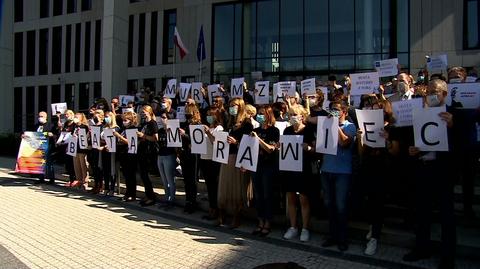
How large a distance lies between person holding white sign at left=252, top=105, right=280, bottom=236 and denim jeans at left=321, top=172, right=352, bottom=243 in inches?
38.7

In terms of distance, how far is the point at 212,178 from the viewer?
9133mm

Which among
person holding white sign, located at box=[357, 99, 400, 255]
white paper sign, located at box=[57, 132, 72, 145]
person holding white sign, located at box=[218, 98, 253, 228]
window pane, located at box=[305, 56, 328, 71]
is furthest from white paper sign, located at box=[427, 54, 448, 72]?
window pane, located at box=[305, 56, 328, 71]

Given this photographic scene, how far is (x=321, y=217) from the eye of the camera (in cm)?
838

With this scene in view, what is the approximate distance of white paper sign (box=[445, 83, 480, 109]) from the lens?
7156mm

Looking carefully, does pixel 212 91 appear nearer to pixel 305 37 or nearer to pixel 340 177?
pixel 340 177

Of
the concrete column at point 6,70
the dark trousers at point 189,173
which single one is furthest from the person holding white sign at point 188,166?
the concrete column at point 6,70

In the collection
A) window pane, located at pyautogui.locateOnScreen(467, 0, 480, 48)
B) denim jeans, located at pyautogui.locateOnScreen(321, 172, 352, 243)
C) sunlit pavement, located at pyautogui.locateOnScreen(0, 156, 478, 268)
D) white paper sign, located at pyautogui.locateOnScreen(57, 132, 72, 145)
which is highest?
window pane, located at pyautogui.locateOnScreen(467, 0, 480, 48)

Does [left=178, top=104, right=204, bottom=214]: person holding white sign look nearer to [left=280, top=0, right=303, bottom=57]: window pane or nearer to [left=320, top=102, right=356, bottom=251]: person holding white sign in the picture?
[left=320, top=102, right=356, bottom=251]: person holding white sign

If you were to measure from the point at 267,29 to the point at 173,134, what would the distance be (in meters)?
18.7

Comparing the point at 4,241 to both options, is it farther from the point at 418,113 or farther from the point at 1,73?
the point at 1,73

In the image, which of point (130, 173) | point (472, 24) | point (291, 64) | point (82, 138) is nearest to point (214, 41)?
point (291, 64)

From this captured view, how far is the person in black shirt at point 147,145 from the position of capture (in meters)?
10.4

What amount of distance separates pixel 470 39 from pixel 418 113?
18.9 m

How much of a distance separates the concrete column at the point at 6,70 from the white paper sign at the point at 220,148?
75.5 feet
